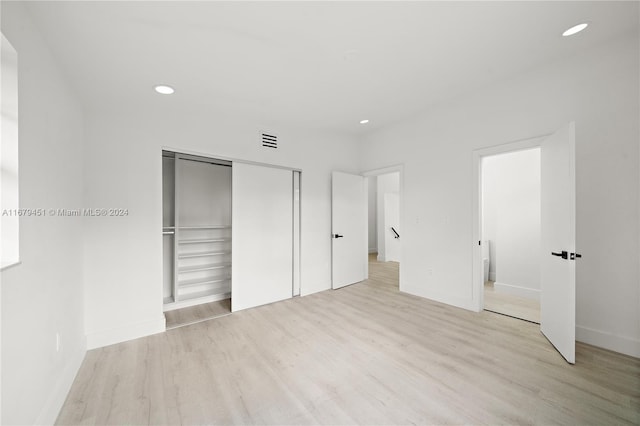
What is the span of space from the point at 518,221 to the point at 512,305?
52.1 inches

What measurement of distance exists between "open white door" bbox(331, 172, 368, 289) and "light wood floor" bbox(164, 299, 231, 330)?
1.84 meters

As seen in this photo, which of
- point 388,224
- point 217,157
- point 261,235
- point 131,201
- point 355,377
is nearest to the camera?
point 355,377

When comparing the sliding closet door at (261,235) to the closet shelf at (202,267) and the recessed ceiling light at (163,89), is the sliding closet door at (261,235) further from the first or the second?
the recessed ceiling light at (163,89)

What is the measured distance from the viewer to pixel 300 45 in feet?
7.00

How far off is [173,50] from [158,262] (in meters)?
2.23

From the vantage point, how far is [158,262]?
9.75 feet

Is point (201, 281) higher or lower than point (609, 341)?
higher

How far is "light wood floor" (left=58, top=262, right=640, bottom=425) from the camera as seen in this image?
5.26 feet

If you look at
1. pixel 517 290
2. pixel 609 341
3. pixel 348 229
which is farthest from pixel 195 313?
pixel 517 290

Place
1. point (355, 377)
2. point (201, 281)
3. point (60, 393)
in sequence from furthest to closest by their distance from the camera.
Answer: point (201, 281) → point (355, 377) → point (60, 393)

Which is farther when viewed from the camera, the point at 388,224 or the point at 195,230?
the point at 388,224

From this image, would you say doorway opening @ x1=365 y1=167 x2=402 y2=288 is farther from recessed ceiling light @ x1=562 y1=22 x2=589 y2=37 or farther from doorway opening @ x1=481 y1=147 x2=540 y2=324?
recessed ceiling light @ x1=562 y1=22 x2=589 y2=37

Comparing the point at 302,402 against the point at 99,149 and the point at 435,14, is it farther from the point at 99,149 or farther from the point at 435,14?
the point at 99,149

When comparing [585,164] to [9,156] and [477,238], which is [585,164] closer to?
[477,238]
